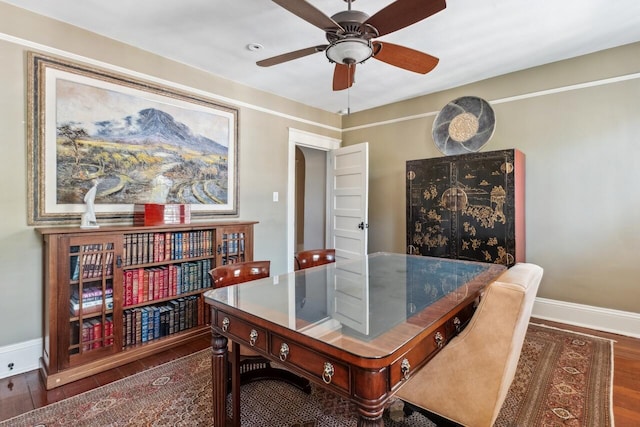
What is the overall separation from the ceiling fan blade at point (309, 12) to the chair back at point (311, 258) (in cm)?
153

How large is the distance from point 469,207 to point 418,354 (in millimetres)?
2433

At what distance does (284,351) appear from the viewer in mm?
1103

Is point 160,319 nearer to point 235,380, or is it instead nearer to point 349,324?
point 235,380

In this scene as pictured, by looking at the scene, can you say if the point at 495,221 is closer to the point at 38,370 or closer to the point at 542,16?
the point at 542,16

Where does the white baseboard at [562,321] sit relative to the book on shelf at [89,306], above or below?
below

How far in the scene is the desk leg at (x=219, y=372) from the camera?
1.40 metres

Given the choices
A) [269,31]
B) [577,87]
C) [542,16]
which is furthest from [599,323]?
[269,31]

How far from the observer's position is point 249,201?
146 inches

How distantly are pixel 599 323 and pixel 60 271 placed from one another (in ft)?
14.7

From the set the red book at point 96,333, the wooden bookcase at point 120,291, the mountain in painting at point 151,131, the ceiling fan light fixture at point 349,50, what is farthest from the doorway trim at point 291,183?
the ceiling fan light fixture at point 349,50

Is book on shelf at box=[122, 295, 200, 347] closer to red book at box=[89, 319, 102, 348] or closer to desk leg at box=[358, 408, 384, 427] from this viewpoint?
red book at box=[89, 319, 102, 348]

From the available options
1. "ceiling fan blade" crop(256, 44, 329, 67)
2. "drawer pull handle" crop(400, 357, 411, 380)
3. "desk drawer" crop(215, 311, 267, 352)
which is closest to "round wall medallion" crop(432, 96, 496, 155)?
"ceiling fan blade" crop(256, 44, 329, 67)

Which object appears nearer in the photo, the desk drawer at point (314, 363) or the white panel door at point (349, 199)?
the desk drawer at point (314, 363)

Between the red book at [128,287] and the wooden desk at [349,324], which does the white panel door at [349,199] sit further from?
the red book at [128,287]
